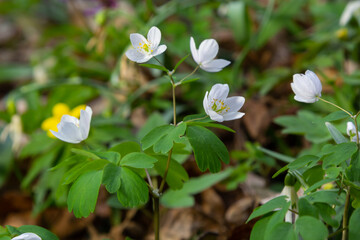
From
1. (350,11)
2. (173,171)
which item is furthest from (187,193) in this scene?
(350,11)

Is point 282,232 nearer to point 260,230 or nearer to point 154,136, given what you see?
point 260,230

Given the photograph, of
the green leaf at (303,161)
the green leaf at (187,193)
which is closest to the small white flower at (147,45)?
the green leaf at (303,161)

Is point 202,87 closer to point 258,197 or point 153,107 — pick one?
point 153,107

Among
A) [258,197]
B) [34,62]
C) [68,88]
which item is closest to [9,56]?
[34,62]

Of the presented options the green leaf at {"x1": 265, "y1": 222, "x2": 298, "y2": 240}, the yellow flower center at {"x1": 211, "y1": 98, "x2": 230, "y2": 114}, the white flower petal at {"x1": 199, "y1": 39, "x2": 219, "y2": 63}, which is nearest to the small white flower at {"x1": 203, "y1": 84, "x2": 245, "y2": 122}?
the yellow flower center at {"x1": 211, "y1": 98, "x2": 230, "y2": 114}

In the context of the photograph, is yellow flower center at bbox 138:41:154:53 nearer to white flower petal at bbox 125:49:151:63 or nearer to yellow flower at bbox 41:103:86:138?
white flower petal at bbox 125:49:151:63
